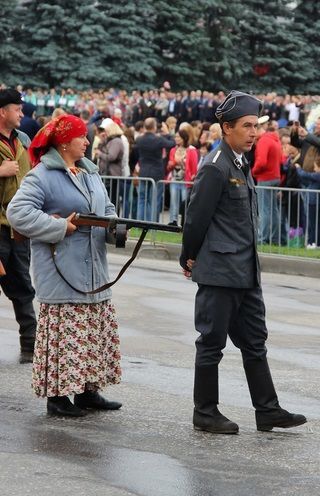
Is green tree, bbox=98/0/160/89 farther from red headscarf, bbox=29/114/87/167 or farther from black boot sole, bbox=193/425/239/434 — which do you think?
black boot sole, bbox=193/425/239/434

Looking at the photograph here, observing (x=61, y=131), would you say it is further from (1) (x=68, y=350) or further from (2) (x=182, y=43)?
(2) (x=182, y=43)

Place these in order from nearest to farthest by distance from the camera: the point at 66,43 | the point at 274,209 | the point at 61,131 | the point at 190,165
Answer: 1. the point at 61,131
2. the point at 274,209
3. the point at 190,165
4. the point at 66,43

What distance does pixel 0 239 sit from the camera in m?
10.7

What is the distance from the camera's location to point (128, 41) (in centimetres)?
4769

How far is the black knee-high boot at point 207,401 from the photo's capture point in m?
8.27

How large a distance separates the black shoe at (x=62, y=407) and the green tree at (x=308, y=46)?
40791mm

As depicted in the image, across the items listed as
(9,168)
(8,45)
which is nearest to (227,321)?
(9,168)

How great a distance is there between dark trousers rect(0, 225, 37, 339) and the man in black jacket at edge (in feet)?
9.32

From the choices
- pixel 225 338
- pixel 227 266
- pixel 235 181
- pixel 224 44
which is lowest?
pixel 225 338

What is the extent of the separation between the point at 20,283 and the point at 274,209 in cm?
817

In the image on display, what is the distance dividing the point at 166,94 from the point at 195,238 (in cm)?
3153

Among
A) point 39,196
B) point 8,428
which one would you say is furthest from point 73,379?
point 39,196

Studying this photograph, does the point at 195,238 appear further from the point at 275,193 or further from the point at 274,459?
the point at 275,193

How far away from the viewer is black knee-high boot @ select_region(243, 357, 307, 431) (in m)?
8.34
